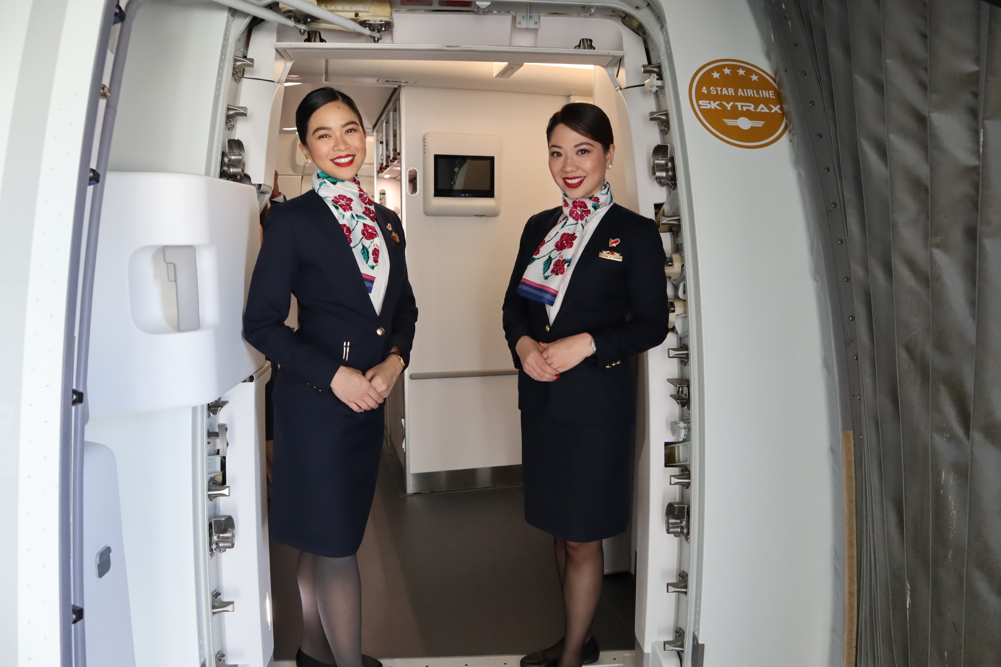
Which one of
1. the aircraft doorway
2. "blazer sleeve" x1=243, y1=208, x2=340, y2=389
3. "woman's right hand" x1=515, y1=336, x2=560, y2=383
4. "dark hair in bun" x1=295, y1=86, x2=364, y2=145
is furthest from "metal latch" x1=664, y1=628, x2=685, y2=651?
"dark hair in bun" x1=295, y1=86, x2=364, y2=145

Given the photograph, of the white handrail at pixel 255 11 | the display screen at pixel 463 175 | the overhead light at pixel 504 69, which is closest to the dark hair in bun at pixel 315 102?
the white handrail at pixel 255 11

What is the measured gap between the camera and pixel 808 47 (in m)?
Result: 1.89

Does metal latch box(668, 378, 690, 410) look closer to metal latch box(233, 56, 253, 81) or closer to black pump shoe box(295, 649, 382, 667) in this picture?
black pump shoe box(295, 649, 382, 667)

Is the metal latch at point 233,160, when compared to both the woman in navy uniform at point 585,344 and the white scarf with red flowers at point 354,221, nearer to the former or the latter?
the white scarf with red flowers at point 354,221

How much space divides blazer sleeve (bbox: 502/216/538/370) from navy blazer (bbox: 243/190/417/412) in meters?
0.42

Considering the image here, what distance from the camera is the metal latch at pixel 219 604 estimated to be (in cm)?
201

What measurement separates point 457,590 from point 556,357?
1.40m

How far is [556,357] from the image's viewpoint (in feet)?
6.52

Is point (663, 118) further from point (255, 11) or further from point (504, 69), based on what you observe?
point (504, 69)

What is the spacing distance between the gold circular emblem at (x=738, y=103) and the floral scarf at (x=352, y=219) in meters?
1.03

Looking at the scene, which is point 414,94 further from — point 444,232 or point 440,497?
point 440,497

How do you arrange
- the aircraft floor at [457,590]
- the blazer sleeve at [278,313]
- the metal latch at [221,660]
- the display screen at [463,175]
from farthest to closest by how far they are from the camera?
the display screen at [463,175]
the aircraft floor at [457,590]
the metal latch at [221,660]
the blazer sleeve at [278,313]

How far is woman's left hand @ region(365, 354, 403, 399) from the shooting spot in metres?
1.91

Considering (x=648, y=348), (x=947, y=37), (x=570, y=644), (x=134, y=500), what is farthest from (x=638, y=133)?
(x=134, y=500)
